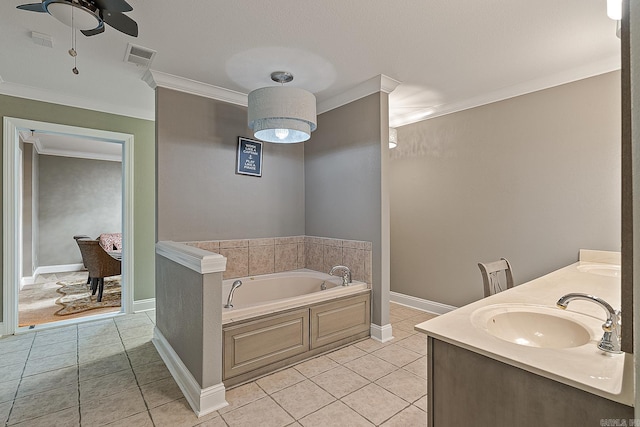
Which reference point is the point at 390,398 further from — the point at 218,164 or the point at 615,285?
the point at 218,164

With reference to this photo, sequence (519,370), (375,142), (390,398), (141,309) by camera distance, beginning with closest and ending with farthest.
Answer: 1. (519,370)
2. (390,398)
3. (375,142)
4. (141,309)

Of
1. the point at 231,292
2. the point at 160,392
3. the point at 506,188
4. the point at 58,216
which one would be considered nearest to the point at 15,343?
the point at 160,392

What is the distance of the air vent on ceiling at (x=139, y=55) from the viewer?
253 cm

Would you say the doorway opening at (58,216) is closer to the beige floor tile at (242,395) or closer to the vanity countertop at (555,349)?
the beige floor tile at (242,395)

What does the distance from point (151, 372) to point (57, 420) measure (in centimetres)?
64

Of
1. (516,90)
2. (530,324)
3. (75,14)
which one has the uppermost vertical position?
(516,90)

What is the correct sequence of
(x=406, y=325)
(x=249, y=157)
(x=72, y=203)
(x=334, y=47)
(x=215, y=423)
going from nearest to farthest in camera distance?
(x=215, y=423) → (x=334, y=47) → (x=406, y=325) → (x=249, y=157) → (x=72, y=203)

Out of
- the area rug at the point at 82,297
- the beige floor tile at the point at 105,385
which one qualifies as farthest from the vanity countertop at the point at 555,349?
the area rug at the point at 82,297

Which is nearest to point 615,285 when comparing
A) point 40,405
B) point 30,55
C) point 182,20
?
point 182,20

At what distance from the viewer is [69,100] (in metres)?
3.59

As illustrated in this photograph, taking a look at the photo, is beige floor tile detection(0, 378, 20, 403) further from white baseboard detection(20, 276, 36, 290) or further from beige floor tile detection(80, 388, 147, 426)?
white baseboard detection(20, 276, 36, 290)

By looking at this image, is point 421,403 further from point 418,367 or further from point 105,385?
point 105,385

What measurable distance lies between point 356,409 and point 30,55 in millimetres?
3756

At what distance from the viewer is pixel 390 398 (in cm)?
216
